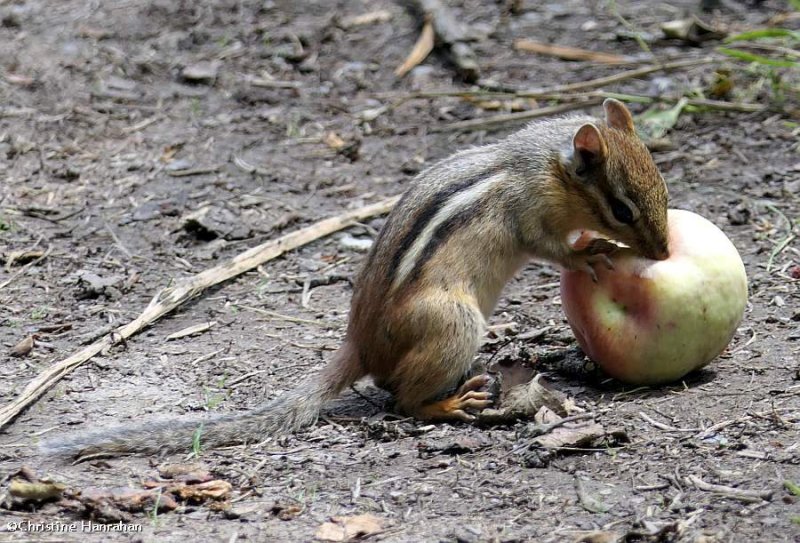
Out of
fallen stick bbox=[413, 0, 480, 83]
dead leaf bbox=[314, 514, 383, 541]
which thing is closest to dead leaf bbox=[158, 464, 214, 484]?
dead leaf bbox=[314, 514, 383, 541]

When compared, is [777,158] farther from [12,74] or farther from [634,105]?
[12,74]

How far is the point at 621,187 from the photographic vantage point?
5.09 meters

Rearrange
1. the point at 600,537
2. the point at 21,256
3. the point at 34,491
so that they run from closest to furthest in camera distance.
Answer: the point at 600,537 < the point at 34,491 < the point at 21,256

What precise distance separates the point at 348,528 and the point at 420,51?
6.29 metres

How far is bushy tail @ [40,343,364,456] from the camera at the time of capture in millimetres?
4461

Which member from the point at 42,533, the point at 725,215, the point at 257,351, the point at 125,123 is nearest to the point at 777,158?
the point at 725,215

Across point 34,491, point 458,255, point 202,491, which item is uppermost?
point 458,255

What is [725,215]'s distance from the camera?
22.2 feet

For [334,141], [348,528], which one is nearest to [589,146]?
[348,528]

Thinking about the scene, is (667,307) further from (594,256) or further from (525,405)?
(525,405)

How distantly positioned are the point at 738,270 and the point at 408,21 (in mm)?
5938

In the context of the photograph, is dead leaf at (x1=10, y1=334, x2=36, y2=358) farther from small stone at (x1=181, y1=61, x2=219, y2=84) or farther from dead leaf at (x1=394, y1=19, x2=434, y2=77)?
dead leaf at (x1=394, y1=19, x2=434, y2=77)

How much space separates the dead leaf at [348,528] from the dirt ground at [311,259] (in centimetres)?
4

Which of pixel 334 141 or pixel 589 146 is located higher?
pixel 589 146
